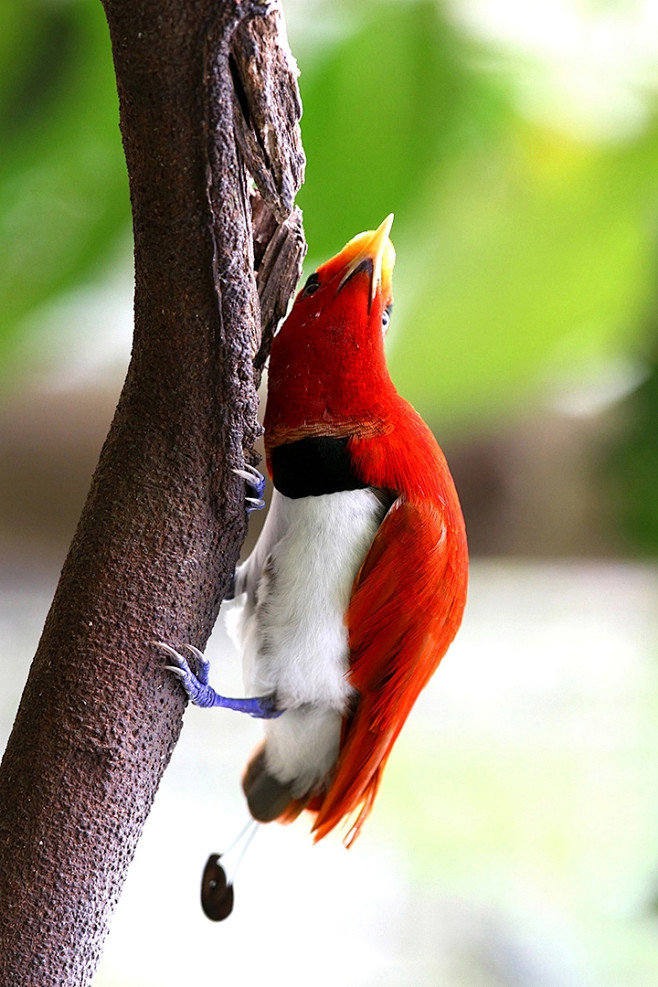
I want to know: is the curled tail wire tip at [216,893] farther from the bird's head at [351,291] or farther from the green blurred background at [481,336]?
the green blurred background at [481,336]

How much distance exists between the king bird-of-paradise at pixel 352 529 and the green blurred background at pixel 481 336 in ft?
1.80

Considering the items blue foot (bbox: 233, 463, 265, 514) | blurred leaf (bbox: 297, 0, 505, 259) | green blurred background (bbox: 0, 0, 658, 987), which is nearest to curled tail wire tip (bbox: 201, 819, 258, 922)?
blue foot (bbox: 233, 463, 265, 514)

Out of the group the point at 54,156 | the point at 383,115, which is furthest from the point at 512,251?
the point at 54,156

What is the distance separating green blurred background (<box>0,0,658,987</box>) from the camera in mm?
1198

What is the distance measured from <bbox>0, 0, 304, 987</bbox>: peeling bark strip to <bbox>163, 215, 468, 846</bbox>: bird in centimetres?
6

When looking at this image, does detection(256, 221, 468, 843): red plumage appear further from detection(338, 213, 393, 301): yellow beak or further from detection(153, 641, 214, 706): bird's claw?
detection(153, 641, 214, 706): bird's claw

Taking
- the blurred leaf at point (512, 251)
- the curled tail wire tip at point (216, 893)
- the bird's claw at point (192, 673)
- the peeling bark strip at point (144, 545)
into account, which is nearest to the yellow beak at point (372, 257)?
the peeling bark strip at point (144, 545)

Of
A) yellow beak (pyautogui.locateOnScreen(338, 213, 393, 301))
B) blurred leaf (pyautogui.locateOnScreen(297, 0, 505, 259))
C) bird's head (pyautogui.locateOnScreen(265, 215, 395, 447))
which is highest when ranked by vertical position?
blurred leaf (pyautogui.locateOnScreen(297, 0, 505, 259))

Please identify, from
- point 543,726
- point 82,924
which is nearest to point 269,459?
point 82,924

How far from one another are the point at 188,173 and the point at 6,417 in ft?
3.57

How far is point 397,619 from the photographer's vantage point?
65 centimetres

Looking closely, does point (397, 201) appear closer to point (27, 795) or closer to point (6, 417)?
point (6, 417)

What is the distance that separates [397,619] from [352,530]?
0.07 metres

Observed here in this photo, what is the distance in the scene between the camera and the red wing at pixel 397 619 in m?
0.64
